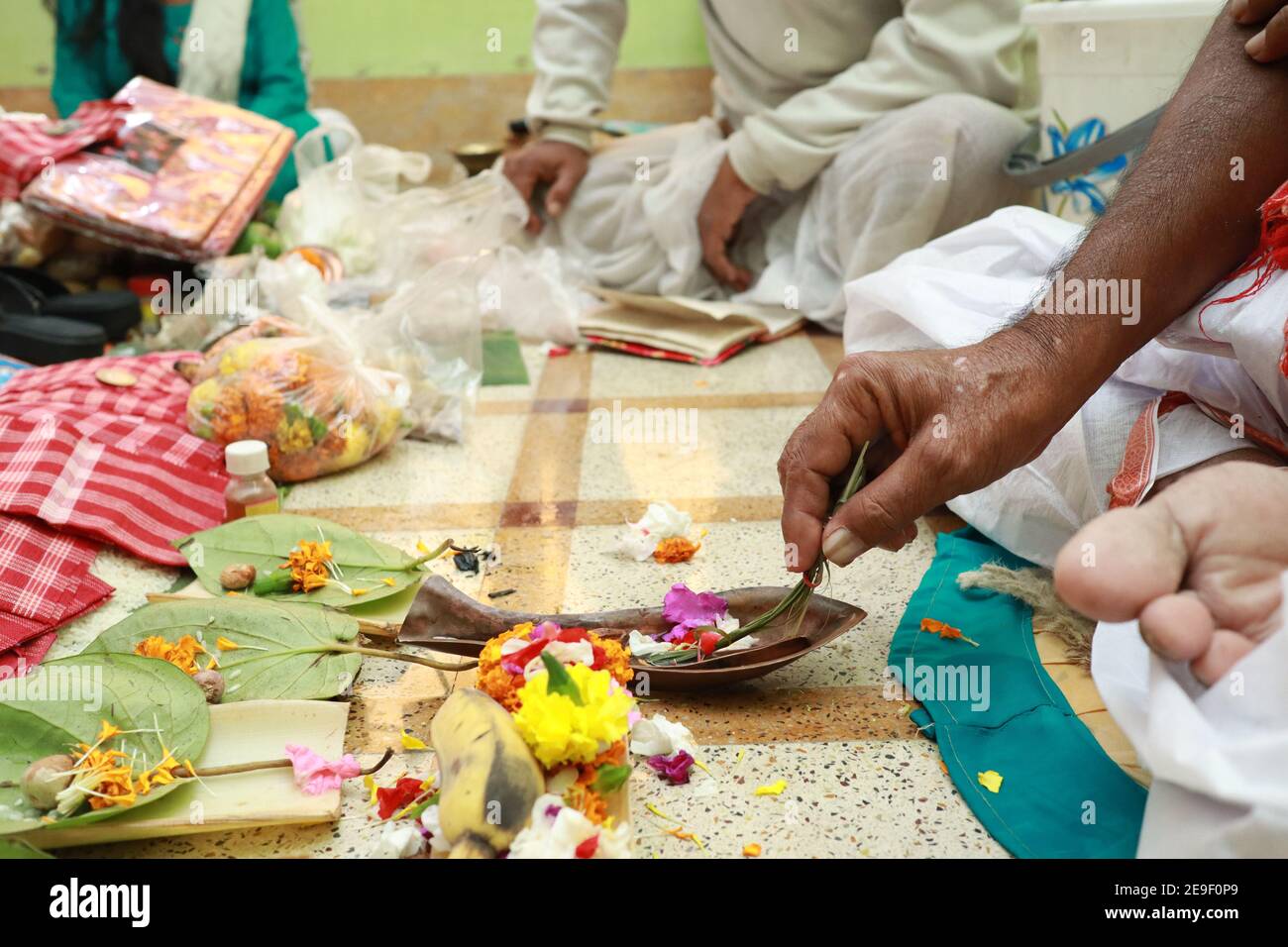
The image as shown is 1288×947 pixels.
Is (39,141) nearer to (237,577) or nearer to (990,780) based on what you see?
(237,577)

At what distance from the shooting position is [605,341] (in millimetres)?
2416

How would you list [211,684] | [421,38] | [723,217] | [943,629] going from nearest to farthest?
[211,684] < [943,629] < [723,217] < [421,38]

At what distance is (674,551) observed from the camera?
1.39m

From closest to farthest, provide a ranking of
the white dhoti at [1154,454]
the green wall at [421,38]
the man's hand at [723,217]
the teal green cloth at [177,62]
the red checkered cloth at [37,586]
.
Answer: the white dhoti at [1154,454] < the red checkered cloth at [37,586] < the man's hand at [723,217] < the teal green cloth at [177,62] < the green wall at [421,38]

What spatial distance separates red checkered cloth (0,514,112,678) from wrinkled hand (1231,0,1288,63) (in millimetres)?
1363

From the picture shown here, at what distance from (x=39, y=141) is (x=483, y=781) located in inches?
83.9

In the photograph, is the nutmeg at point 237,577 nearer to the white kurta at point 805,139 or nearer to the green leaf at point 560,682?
the green leaf at point 560,682

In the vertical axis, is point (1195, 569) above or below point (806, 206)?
above

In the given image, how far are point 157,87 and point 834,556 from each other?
235 centimetres

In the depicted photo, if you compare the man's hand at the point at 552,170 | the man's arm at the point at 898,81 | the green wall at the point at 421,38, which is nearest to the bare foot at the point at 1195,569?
the man's arm at the point at 898,81

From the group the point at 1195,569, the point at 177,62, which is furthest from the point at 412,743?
the point at 177,62

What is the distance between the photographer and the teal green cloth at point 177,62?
126 inches

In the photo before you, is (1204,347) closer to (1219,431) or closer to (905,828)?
(1219,431)

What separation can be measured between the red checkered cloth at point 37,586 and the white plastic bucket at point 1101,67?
1516 millimetres
